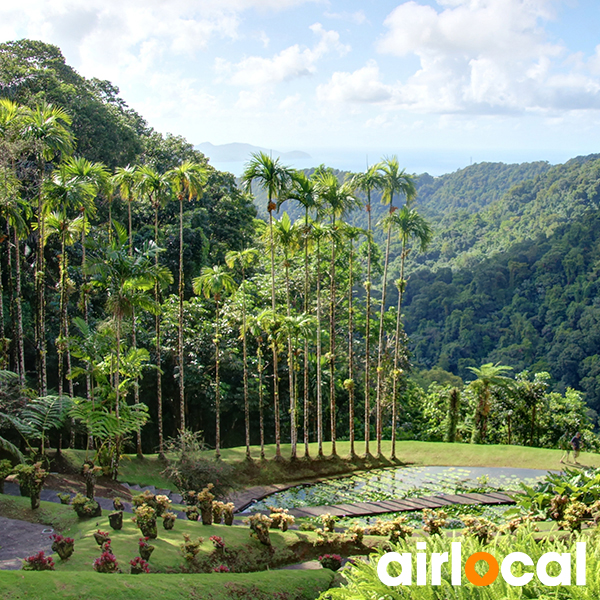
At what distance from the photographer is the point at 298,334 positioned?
19266 mm

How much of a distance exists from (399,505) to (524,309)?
45.0 meters

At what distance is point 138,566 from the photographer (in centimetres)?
890

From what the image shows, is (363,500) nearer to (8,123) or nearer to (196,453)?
(196,453)

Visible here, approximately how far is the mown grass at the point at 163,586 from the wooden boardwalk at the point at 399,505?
5.52 m

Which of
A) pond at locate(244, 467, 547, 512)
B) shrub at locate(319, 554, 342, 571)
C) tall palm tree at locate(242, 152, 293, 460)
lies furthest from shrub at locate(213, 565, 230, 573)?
tall palm tree at locate(242, 152, 293, 460)

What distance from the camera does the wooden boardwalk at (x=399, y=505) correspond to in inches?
625

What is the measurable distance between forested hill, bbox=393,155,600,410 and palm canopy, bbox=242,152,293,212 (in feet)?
112

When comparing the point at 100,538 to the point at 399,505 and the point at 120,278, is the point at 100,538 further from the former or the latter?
the point at 399,505

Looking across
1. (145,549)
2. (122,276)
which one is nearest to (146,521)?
(145,549)

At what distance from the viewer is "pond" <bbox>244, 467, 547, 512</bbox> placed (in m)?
17.2

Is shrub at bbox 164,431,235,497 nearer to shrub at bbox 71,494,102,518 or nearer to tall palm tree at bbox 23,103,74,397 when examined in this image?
shrub at bbox 71,494,102,518

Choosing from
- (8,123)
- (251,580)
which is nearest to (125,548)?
(251,580)

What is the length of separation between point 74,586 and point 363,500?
35.3ft

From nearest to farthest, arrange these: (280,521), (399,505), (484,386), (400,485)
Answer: (280,521) < (399,505) < (400,485) < (484,386)
